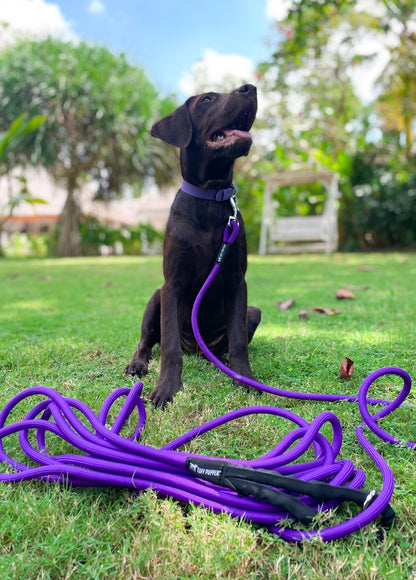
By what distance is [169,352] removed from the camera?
2061 millimetres

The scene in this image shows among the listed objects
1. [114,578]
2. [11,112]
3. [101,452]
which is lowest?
[114,578]

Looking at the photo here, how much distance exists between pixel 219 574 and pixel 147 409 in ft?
2.94

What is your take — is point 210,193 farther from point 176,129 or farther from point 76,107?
point 76,107

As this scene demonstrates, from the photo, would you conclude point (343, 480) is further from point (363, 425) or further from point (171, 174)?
point (171, 174)

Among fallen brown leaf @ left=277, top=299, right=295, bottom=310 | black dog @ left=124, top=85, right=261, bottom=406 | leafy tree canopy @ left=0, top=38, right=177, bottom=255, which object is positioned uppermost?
leafy tree canopy @ left=0, top=38, right=177, bottom=255

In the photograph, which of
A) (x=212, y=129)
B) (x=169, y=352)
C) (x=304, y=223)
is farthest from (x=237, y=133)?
(x=304, y=223)

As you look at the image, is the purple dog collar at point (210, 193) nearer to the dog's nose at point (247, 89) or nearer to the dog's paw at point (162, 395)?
the dog's nose at point (247, 89)

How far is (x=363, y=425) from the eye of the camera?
155cm

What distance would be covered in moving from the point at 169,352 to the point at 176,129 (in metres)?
1.11

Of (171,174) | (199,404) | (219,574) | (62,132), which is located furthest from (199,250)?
(171,174)

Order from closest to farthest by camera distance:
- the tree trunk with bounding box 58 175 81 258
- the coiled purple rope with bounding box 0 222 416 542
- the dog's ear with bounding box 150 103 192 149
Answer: the coiled purple rope with bounding box 0 222 416 542, the dog's ear with bounding box 150 103 192 149, the tree trunk with bounding box 58 175 81 258

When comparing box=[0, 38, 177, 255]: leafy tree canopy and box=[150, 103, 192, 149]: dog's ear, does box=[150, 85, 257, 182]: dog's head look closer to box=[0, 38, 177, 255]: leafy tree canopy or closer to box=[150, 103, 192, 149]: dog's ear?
box=[150, 103, 192, 149]: dog's ear

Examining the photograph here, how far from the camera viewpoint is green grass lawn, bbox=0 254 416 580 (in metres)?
0.98

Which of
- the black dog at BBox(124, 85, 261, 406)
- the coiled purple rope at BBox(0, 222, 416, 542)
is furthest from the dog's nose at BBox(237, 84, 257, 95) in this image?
the coiled purple rope at BBox(0, 222, 416, 542)
